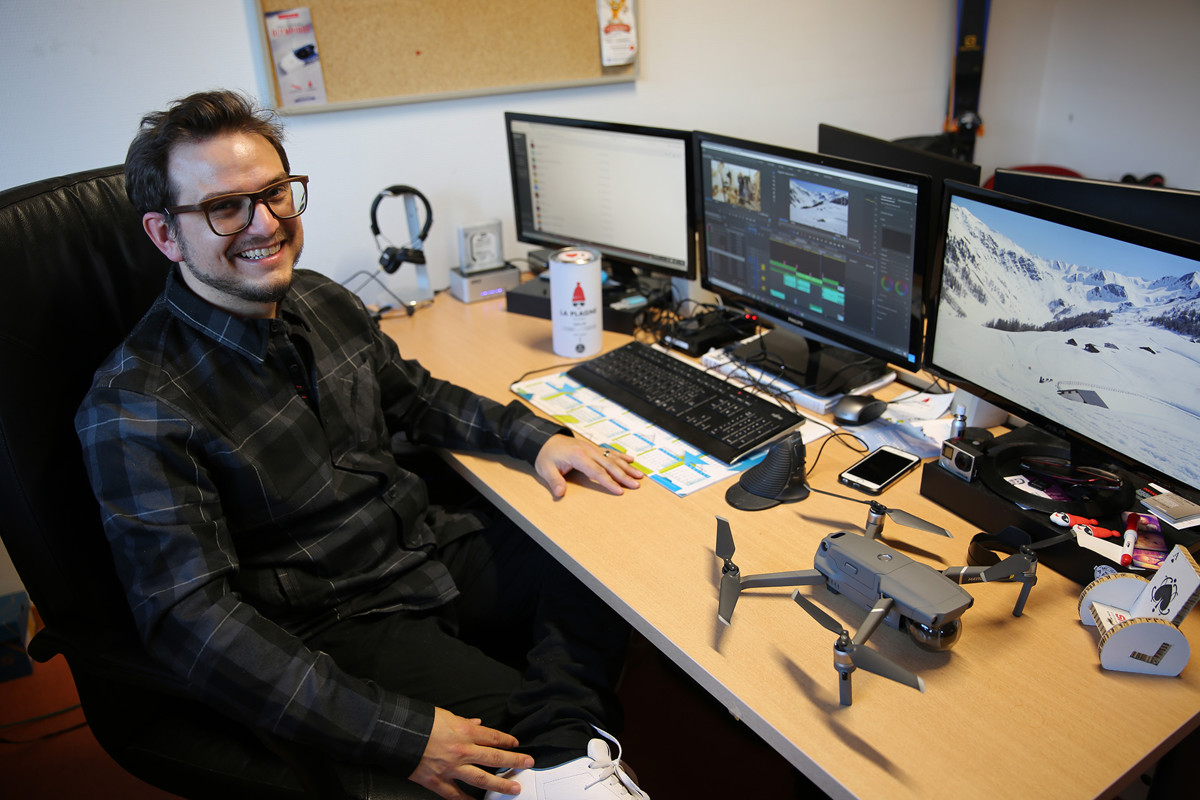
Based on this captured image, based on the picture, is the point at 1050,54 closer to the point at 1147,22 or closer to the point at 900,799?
the point at 1147,22

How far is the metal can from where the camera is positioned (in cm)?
178

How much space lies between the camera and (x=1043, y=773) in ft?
2.83

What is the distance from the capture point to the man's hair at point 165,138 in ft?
4.06

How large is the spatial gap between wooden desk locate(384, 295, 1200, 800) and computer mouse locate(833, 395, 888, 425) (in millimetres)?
144

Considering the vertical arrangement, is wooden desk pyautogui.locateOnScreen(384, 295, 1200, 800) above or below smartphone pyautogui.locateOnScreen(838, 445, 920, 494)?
below

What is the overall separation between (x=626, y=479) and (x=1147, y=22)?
3.15 meters

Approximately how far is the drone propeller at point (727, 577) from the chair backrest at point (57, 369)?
0.86 meters

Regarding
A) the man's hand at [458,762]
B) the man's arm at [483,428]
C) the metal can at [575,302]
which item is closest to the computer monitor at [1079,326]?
the man's arm at [483,428]

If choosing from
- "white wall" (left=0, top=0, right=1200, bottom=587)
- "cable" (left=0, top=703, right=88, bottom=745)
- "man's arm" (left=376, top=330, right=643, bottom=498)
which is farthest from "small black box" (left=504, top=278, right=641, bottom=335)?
"cable" (left=0, top=703, right=88, bottom=745)

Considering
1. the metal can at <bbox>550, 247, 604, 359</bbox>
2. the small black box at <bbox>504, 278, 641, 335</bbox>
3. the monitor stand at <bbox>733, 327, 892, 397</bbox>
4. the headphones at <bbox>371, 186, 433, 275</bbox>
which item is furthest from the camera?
the headphones at <bbox>371, 186, 433, 275</bbox>

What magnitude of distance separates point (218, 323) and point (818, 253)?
1076 mm

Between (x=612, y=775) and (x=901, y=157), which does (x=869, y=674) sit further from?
(x=901, y=157)

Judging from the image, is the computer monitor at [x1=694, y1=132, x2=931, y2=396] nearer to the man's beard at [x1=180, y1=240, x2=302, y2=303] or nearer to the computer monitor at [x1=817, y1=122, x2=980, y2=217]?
the computer monitor at [x1=817, y1=122, x2=980, y2=217]

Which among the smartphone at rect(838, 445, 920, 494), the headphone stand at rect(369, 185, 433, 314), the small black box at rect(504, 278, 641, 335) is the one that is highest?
the headphone stand at rect(369, 185, 433, 314)
